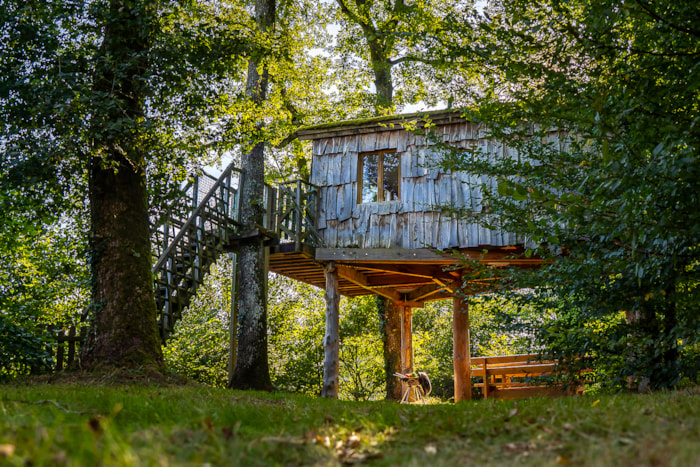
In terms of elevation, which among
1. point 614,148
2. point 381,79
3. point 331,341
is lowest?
point 331,341

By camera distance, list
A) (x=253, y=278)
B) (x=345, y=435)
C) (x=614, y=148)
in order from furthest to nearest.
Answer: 1. (x=253, y=278)
2. (x=614, y=148)
3. (x=345, y=435)

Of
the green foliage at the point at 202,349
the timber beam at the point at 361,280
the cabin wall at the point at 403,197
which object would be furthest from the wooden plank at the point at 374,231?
the green foliage at the point at 202,349

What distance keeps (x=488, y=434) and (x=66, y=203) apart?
23.4ft

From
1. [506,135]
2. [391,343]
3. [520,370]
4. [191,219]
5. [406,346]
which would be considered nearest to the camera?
[506,135]

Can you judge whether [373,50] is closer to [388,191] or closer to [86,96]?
[388,191]

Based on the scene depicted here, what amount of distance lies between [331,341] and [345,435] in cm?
897

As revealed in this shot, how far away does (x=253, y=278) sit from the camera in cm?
1241

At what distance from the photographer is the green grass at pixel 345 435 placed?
2.38 metres

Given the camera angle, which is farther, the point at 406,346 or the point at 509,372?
the point at 406,346

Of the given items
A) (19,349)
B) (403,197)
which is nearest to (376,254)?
(403,197)

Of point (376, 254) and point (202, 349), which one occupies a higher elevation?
point (376, 254)

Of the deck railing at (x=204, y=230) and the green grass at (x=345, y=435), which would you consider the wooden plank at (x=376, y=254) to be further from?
the green grass at (x=345, y=435)

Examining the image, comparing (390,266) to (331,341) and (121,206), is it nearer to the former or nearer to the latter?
→ (331,341)

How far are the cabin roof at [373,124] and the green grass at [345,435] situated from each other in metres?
8.80
